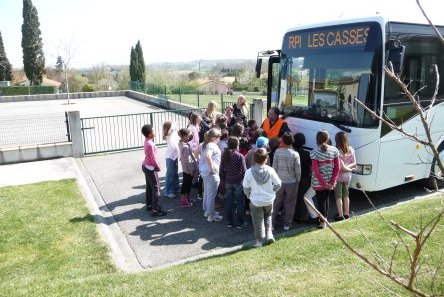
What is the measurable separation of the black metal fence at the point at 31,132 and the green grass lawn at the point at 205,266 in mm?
7893

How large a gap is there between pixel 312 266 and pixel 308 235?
1163 mm

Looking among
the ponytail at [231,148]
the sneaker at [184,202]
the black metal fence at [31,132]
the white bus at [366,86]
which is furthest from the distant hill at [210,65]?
the ponytail at [231,148]

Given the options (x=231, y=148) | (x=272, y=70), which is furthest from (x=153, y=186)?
(x=272, y=70)

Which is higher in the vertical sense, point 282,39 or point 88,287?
point 282,39

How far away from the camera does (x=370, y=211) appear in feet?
23.4

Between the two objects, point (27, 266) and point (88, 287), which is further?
point (27, 266)

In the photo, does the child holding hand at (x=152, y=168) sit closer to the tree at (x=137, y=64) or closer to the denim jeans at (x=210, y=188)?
the denim jeans at (x=210, y=188)

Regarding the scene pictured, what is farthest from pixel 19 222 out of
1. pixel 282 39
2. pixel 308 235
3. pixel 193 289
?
pixel 282 39

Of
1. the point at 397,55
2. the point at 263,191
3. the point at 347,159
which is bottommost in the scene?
the point at 263,191

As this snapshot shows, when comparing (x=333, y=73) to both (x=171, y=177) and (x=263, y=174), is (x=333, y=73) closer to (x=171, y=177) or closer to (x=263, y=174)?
(x=263, y=174)

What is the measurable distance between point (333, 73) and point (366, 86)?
0.76 metres

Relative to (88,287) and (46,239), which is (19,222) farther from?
(88,287)

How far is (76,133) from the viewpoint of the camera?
38.8 feet

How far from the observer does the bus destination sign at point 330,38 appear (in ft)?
21.2
